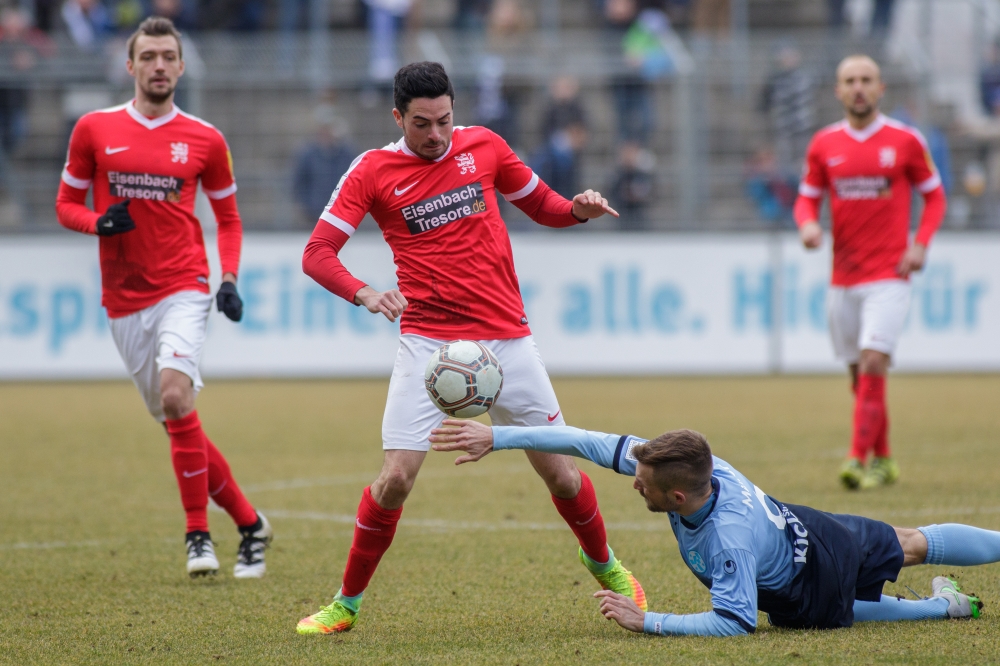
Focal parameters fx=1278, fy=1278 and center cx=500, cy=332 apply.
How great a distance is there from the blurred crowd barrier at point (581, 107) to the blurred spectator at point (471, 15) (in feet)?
3.60

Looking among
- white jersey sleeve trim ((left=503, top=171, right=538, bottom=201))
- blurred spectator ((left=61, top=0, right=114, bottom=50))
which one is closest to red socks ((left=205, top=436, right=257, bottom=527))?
white jersey sleeve trim ((left=503, top=171, right=538, bottom=201))

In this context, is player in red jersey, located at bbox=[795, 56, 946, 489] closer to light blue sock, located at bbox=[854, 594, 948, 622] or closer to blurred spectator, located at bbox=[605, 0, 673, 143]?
light blue sock, located at bbox=[854, 594, 948, 622]

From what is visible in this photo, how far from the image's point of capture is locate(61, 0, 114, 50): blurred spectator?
64.1 ft

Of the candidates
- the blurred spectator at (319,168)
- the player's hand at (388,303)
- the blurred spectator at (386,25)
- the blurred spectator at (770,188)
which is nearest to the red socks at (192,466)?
the player's hand at (388,303)

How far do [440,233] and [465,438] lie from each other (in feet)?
3.88

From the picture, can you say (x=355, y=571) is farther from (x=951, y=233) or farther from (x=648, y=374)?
(x=951, y=233)

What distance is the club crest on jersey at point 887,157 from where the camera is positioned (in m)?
8.90

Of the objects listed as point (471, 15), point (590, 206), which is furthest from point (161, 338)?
point (471, 15)

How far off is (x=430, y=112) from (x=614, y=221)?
12.5 m

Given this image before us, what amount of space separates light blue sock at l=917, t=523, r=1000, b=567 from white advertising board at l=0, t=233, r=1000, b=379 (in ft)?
36.7

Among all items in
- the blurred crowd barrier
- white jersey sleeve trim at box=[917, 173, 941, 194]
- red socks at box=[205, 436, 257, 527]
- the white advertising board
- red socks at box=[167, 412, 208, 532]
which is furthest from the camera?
the blurred crowd barrier

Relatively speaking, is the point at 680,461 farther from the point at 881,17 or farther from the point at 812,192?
the point at 881,17

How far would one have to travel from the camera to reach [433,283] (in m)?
5.21

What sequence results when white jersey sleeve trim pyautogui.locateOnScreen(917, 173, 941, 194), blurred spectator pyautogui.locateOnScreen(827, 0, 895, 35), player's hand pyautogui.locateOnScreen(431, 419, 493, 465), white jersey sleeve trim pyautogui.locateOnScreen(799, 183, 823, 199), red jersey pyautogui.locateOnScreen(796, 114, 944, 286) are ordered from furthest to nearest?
blurred spectator pyautogui.locateOnScreen(827, 0, 895, 35)
white jersey sleeve trim pyautogui.locateOnScreen(799, 183, 823, 199)
white jersey sleeve trim pyautogui.locateOnScreen(917, 173, 941, 194)
red jersey pyautogui.locateOnScreen(796, 114, 944, 286)
player's hand pyautogui.locateOnScreen(431, 419, 493, 465)
